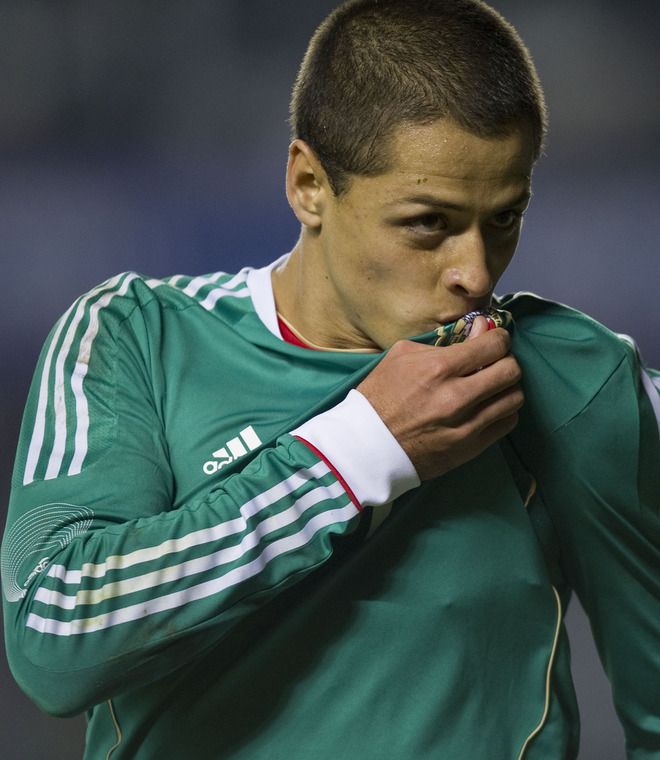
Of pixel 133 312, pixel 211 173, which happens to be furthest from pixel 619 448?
pixel 211 173

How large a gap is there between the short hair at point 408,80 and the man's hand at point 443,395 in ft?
0.54

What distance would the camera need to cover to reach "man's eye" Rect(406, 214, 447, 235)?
0.99m

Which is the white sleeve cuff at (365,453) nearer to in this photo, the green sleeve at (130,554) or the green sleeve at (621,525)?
the green sleeve at (130,554)

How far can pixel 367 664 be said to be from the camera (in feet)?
3.23

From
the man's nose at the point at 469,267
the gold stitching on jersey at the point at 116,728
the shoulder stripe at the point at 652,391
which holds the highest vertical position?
the man's nose at the point at 469,267

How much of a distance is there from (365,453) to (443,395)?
74 mm

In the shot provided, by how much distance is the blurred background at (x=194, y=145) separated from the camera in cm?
202

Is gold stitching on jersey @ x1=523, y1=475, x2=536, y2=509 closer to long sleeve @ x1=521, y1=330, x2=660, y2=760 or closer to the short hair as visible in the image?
long sleeve @ x1=521, y1=330, x2=660, y2=760

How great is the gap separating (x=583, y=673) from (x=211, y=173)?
1004 millimetres

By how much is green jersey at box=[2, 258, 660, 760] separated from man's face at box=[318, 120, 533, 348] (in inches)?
2.6

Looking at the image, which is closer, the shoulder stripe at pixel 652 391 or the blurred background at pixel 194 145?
the shoulder stripe at pixel 652 391

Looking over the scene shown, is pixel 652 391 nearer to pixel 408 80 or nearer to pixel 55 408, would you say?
pixel 408 80

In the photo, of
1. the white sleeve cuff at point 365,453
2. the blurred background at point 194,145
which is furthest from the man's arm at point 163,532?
the blurred background at point 194,145

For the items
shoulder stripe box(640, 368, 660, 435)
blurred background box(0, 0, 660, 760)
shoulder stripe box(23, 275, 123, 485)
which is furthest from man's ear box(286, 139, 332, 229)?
blurred background box(0, 0, 660, 760)
